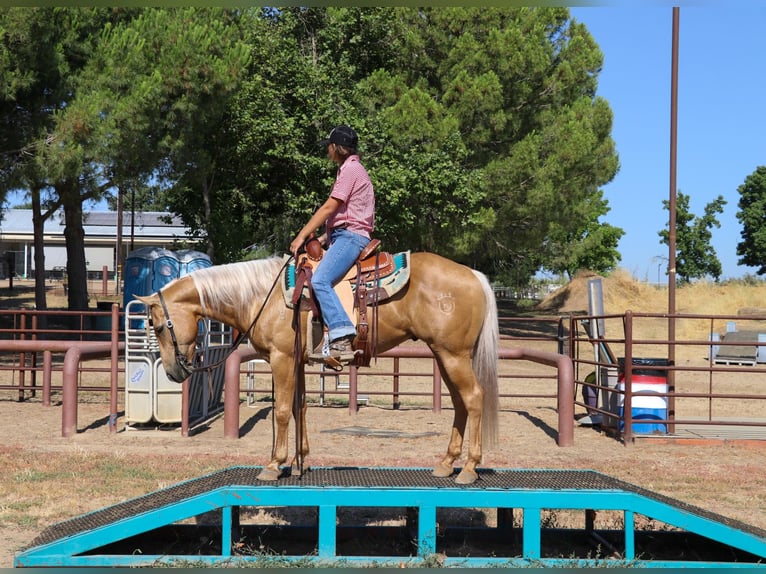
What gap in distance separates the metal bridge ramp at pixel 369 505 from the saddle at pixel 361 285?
103cm

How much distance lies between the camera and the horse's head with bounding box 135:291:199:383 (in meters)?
5.85

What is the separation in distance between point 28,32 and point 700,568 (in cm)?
1656

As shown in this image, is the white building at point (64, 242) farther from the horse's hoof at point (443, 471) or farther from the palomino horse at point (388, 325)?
the horse's hoof at point (443, 471)

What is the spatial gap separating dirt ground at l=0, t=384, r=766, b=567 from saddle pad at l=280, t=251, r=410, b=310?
7.94 feet

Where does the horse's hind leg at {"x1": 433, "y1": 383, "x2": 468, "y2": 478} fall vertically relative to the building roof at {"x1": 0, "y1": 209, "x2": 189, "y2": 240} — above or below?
below

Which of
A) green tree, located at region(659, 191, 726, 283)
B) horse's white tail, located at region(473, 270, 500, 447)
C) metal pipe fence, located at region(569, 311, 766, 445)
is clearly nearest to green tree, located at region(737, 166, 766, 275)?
green tree, located at region(659, 191, 726, 283)

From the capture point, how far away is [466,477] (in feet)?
18.6

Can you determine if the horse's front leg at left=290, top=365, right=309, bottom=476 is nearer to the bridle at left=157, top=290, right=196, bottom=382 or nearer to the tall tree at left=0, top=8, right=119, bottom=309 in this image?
the bridle at left=157, top=290, right=196, bottom=382

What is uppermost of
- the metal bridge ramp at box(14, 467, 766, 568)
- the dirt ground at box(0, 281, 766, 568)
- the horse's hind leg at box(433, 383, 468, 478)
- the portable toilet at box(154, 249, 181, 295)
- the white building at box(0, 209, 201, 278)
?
the white building at box(0, 209, 201, 278)

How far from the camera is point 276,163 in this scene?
23906 mm

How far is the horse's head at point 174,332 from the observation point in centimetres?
585

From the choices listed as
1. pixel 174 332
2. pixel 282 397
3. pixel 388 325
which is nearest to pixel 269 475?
pixel 282 397

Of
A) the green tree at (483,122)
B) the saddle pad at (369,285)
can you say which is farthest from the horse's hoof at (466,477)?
the green tree at (483,122)

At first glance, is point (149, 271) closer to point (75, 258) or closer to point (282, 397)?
point (75, 258)
